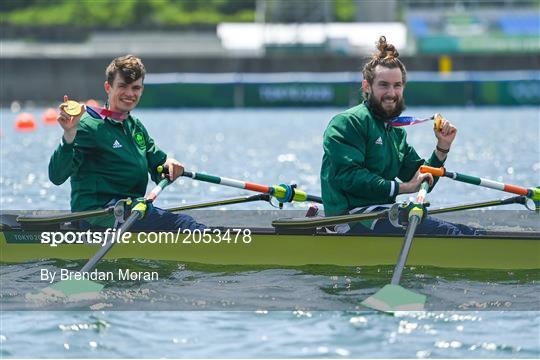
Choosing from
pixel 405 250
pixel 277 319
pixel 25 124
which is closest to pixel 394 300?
pixel 405 250

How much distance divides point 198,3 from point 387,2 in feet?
90.3

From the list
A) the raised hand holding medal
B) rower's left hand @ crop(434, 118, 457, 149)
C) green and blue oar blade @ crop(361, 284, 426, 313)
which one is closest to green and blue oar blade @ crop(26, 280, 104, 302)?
the raised hand holding medal

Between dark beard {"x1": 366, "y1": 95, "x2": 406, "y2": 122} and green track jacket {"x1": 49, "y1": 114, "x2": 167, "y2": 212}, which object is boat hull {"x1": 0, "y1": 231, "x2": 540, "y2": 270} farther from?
dark beard {"x1": 366, "y1": 95, "x2": 406, "y2": 122}

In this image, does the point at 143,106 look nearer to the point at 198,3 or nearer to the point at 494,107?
the point at 494,107

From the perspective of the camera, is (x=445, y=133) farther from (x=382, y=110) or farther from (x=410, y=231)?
(x=410, y=231)

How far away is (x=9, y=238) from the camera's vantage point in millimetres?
9430

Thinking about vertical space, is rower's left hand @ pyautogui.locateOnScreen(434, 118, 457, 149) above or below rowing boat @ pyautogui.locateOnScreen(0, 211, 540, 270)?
above

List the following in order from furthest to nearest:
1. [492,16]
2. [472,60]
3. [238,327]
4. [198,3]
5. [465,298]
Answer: [198,3], [492,16], [472,60], [465,298], [238,327]

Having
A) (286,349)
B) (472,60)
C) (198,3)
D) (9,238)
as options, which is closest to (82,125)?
(9,238)

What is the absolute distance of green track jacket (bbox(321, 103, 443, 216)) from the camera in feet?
28.7

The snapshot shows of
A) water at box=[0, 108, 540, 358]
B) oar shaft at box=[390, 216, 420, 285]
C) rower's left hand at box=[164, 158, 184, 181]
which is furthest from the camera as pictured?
rower's left hand at box=[164, 158, 184, 181]

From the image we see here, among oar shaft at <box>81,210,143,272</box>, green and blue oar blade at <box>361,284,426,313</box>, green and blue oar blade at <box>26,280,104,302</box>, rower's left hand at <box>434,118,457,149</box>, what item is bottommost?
green and blue oar blade at <box>26,280,104,302</box>

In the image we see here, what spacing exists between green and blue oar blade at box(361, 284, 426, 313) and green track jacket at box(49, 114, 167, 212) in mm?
2412

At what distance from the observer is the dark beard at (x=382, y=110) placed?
8.88m
